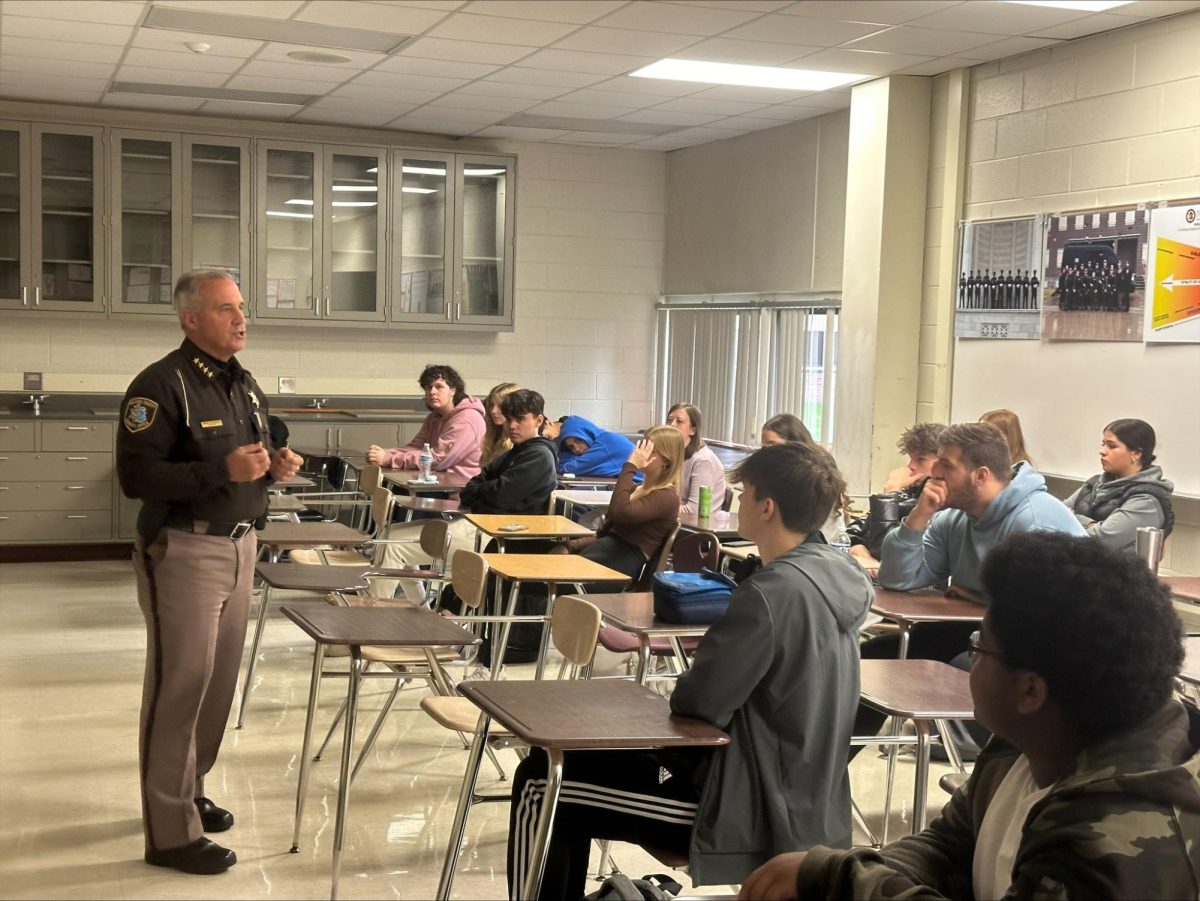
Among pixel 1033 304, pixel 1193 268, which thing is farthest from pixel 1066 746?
pixel 1033 304

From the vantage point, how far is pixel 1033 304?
587cm

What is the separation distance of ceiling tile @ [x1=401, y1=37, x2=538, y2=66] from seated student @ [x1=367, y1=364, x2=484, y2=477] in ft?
6.14

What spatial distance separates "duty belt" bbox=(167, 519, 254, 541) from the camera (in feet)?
11.0

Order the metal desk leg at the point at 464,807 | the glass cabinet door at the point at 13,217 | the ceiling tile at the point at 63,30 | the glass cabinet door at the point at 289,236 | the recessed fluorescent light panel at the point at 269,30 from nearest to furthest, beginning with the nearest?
the metal desk leg at the point at 464,807
the recessed fluorescent light panel at the point at 269,30
the ceiling tile at the point at 63,30
the glass cabinet door at the point at 13,217
the glass cabinet door at the point at 289,236

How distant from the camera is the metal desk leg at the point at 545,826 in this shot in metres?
2.39

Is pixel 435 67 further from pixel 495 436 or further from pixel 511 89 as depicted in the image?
pixel 495 436

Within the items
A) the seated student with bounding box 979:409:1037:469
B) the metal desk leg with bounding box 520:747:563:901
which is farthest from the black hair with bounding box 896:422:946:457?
the metal desk leg with bounding box 520:747:563:901

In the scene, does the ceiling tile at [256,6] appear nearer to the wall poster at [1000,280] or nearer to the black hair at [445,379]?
the black hair at [445,379]

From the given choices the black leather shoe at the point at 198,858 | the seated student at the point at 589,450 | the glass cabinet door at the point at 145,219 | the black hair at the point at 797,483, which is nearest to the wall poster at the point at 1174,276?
the black hair at the point at 797,483

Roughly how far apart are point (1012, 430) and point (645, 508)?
5.50ft

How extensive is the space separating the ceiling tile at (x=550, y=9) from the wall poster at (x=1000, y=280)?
209cm

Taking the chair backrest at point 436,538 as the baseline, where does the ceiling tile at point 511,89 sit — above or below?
above

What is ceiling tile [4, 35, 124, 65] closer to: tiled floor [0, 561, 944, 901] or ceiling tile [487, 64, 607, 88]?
ceiling tile [487, 64, 607, 88]

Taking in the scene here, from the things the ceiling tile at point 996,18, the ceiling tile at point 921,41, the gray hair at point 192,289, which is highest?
the ceiling tile at point 921,41
